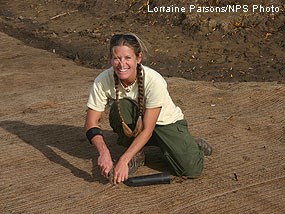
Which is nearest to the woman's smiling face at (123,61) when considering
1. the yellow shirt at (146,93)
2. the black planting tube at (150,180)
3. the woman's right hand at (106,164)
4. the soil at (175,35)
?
the yellow shirt at (146,93)

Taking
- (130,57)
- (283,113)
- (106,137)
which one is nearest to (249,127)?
(283,113)

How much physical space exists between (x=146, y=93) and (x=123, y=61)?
0.26 meters

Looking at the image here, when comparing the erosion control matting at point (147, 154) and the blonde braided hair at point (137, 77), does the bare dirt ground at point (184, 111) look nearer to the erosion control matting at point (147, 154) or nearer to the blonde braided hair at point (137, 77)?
the erosion control matting at point (147, 154)

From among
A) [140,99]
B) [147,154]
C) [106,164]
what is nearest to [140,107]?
[140,99]

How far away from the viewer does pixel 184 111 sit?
4.92m

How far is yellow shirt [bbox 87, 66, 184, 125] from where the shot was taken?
342 cm

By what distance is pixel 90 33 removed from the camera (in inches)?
370

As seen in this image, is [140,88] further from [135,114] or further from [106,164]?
[106,164]

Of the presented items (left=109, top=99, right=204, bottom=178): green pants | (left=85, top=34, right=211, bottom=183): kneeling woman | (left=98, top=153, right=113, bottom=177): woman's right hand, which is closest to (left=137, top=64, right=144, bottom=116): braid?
(left=85, top=34, right=211, bottom=183): kneeling woman

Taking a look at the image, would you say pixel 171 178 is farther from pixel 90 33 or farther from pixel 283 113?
pixel 90 33

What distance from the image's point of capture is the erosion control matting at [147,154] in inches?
133

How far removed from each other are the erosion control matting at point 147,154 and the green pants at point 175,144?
3.7 inches

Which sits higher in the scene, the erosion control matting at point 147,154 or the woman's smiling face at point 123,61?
the woman's smiling face at point 123,61

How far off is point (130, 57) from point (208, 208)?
100 cm
